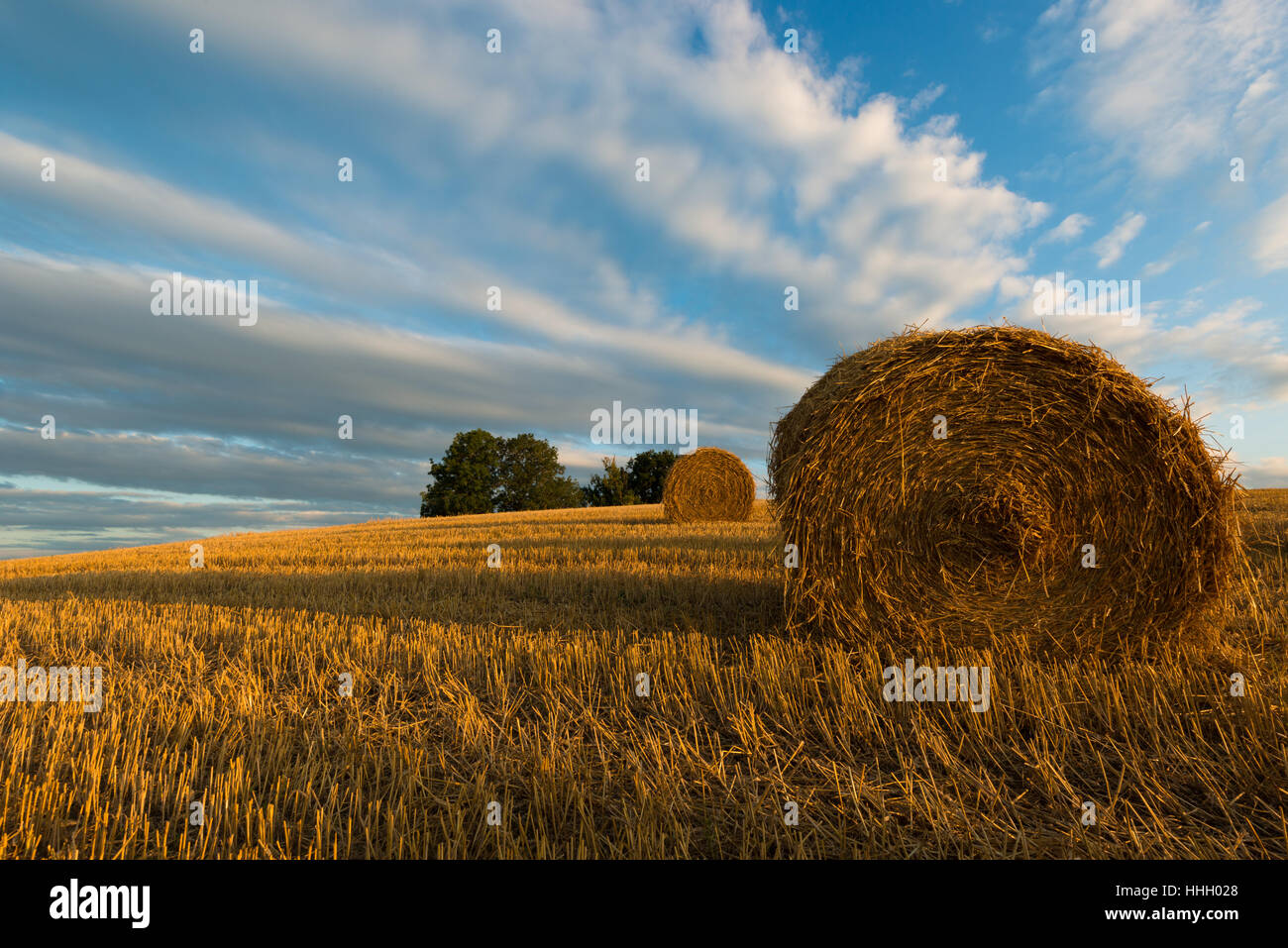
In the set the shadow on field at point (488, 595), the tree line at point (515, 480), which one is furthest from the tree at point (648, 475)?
the shadow on field at point (488, 595)

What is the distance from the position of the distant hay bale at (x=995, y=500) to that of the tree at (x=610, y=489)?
55.8 meters

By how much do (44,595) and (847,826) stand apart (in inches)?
449

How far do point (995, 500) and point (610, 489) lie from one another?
5776 centimetres

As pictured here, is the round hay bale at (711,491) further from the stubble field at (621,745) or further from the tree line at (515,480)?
the tree line at (515,480)

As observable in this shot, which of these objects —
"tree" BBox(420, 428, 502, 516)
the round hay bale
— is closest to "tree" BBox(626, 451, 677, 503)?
"tree" BBox(420, 428, 502, 516)

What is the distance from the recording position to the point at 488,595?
8.26 meters

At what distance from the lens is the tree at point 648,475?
213ft

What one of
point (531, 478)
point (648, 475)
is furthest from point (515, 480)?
point (648, 475)

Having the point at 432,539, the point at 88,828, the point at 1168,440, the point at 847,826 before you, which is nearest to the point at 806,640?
the point at 847,826

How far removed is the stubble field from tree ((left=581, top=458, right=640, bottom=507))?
55433mm

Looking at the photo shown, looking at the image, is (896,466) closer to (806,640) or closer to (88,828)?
(806,640)

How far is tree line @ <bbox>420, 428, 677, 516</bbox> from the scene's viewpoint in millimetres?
54906

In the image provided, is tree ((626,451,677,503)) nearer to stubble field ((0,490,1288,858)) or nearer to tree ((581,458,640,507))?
tree ((581,458,640,507))
